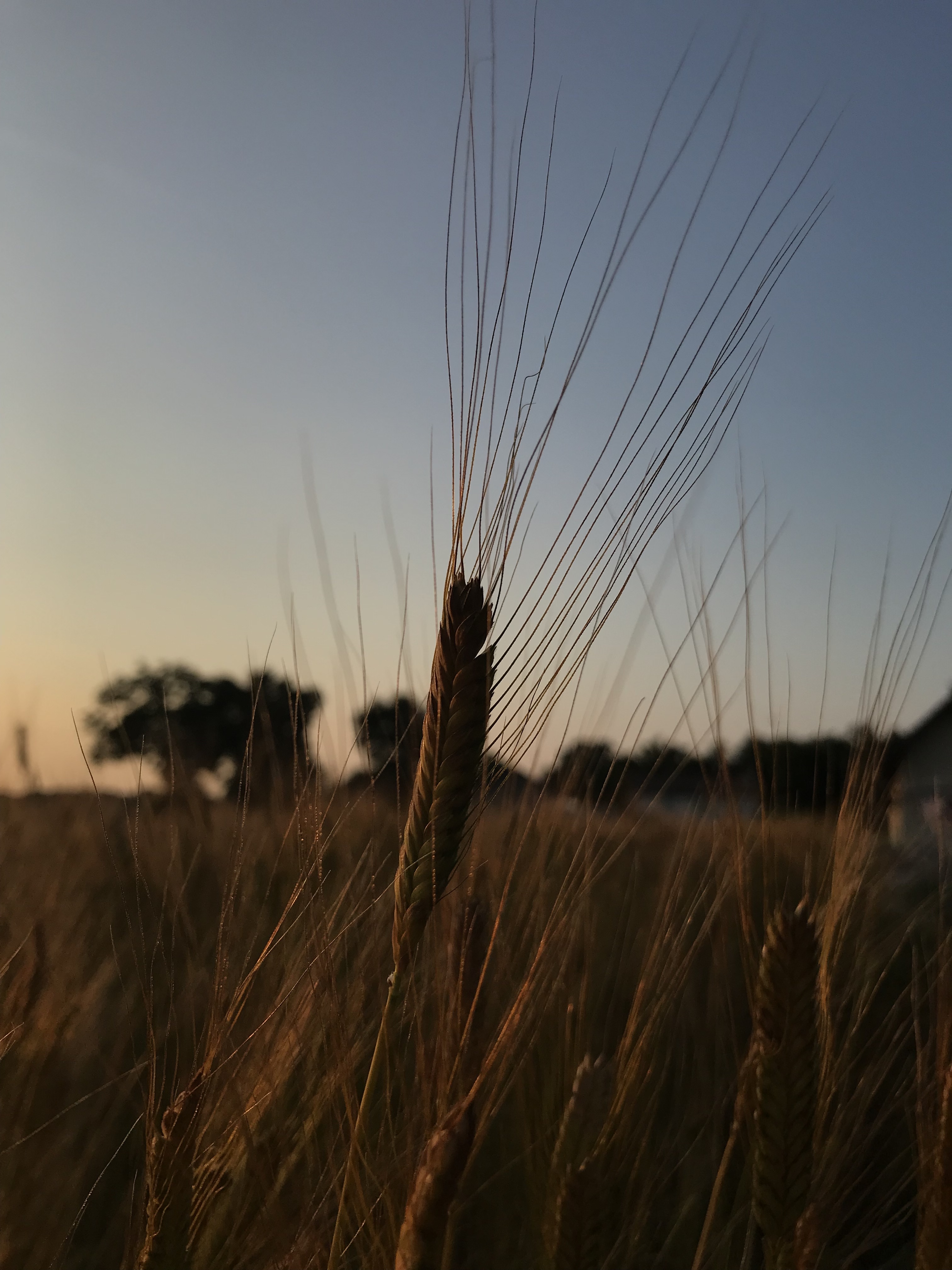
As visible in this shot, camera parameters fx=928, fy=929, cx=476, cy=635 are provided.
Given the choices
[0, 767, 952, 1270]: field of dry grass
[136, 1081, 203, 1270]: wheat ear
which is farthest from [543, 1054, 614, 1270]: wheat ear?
[136, 1081, 203, 1270]: wheat ear

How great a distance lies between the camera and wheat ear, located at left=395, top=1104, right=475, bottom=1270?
2.59ft

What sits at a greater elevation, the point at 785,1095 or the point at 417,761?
the point at 417,761

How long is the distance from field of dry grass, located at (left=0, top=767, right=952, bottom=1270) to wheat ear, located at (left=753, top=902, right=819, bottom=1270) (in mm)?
39

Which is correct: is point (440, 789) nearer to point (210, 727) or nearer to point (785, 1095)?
point (785, 1095)

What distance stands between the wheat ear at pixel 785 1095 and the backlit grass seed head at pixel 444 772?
21.8 inches

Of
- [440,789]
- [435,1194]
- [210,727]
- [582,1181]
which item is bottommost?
[582,1181]

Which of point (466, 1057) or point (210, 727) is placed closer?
point (466, 1057)

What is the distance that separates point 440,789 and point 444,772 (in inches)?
0.7

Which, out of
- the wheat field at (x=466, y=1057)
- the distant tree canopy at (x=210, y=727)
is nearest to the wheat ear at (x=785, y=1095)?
the wheat field at (x=466, y=1057)

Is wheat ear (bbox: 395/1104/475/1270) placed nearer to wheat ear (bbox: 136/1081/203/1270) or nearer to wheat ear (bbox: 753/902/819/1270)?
wheat ear (bbox: 136/1081/203/1270)

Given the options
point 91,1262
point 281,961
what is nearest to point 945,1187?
point 281,961

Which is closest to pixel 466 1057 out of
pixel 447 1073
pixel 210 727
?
pixel 447 1073

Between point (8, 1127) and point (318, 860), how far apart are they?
0.99 metres

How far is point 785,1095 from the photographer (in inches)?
47.6
